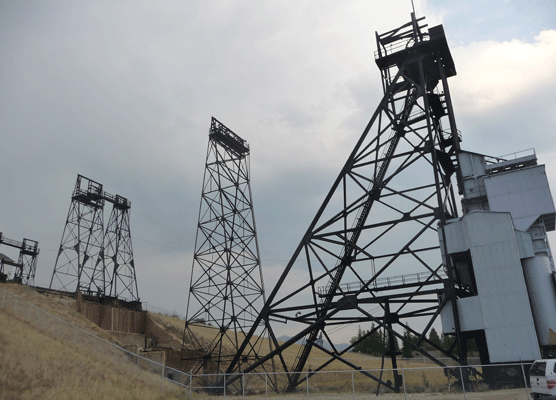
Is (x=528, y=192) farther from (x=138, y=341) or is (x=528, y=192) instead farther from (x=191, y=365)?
(x=138, y=341)

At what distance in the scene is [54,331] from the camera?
23.6 meters

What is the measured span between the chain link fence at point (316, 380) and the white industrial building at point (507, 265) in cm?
103

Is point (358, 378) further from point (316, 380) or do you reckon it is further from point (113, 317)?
point (113, 317)

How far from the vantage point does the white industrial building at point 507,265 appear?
1912 cm

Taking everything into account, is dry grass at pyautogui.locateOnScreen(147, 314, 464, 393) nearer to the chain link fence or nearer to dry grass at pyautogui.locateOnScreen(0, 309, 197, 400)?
the chain link fence

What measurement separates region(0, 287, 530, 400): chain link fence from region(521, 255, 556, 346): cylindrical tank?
2337 millimetres

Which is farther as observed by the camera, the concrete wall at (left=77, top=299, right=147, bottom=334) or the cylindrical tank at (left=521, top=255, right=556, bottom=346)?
the concrete wall at (left=77, top=299, right=147, bottom=334)

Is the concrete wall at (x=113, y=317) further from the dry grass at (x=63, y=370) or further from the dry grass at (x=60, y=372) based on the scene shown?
the dry grass at (x=60, y=372)

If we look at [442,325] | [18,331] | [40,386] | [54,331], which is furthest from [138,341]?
[442,325]

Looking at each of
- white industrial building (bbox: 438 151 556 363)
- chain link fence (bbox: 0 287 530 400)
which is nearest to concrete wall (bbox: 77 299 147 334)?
chain link fence (bbox: 0 287 530 400)

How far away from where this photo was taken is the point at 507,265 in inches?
780

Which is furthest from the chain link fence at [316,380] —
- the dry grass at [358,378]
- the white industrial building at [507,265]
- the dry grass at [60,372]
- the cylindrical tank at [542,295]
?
the cylindrical tank at [542,295]

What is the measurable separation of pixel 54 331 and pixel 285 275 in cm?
1283

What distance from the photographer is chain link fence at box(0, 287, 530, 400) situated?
17.8 metres
